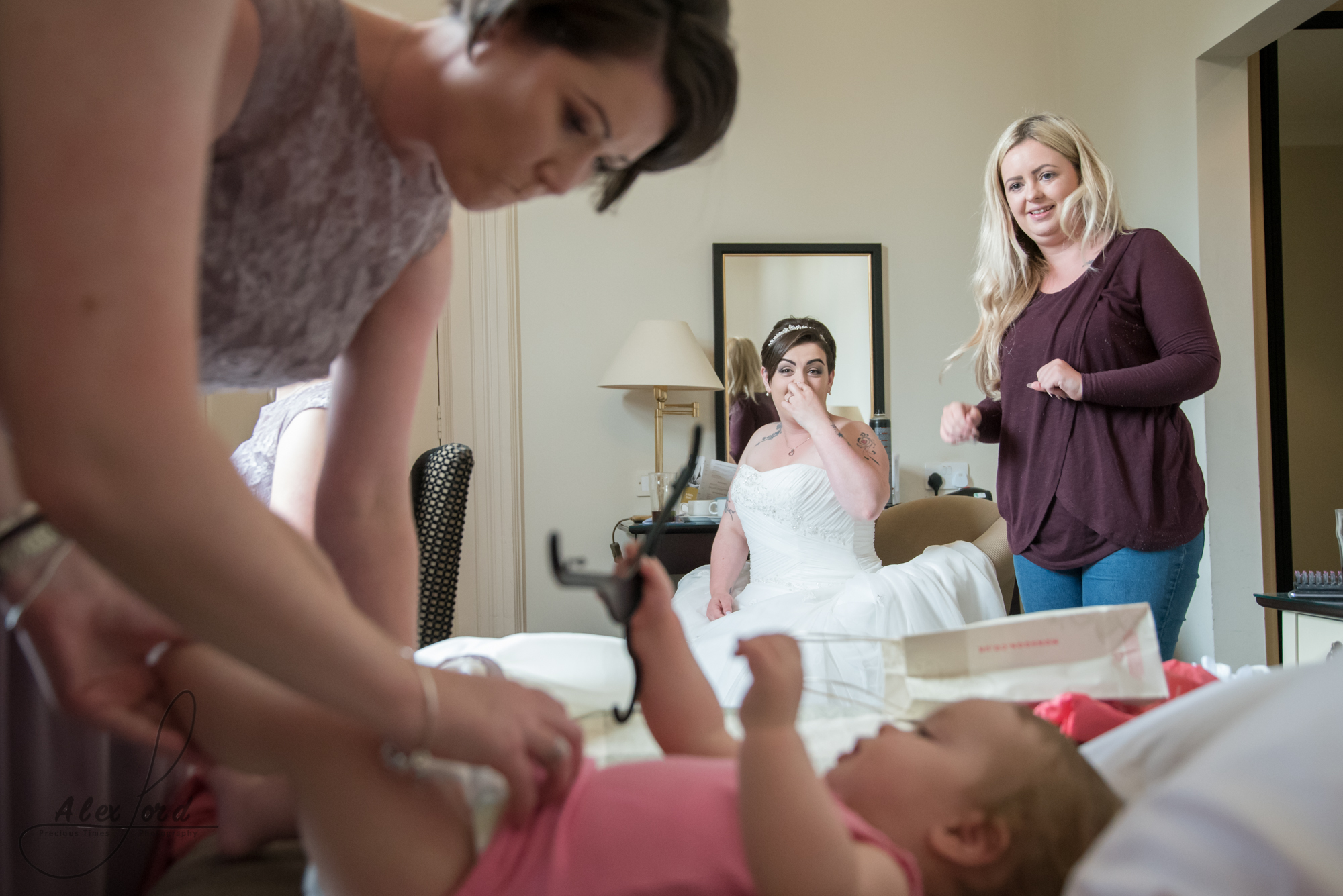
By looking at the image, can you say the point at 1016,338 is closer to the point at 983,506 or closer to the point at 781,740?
Answer: the point at 983,506

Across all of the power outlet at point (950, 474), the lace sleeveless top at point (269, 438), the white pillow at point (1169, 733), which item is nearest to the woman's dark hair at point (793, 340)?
the power outlet at point (950, 474)

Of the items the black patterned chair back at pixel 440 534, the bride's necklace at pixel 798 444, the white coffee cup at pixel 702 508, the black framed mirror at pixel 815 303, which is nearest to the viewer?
the black patterned chair back at pixel 440 534

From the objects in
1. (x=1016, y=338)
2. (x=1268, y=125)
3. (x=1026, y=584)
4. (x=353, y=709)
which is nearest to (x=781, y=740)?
(x=353, y=709)

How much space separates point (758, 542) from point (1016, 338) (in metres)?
0.95

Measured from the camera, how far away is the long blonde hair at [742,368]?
325cm

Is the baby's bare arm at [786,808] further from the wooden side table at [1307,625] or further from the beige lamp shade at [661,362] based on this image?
the beige lamp shade at [661,362]

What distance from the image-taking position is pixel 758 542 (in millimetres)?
2426

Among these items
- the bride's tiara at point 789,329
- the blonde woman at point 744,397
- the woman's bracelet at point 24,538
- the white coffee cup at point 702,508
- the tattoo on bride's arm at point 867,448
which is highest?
the bride's tiara at point 789,329

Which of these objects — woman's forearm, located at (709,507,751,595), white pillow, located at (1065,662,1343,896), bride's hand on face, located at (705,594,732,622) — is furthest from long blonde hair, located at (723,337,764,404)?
white pillow, located at (1065,662,1343,896)

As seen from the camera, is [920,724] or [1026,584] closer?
[920,724]

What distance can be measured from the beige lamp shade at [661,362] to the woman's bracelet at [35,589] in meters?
2.55

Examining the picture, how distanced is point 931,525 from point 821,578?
0.64 m

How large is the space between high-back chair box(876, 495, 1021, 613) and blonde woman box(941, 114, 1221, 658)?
88 cm

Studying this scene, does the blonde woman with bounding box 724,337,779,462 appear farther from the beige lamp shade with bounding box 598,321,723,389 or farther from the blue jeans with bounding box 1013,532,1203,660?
the blue jeans with bounding box 1013,532,1203,660
